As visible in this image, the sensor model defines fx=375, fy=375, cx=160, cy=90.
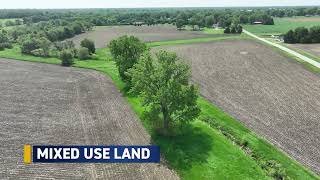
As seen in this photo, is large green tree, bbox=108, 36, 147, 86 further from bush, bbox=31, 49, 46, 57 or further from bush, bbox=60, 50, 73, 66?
bush, bbox=31, 49, 46, 57

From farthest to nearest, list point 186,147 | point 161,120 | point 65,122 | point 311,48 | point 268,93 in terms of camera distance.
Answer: point 311,48, point 268,93, point 65,122, point 161,120, point 186,147

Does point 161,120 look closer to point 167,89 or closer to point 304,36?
point 167,89

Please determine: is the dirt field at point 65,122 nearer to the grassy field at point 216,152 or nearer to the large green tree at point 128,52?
the grassy field at point 216,152

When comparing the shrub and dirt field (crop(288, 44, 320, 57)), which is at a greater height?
dirt field (crop(288, 44, 320, 57))

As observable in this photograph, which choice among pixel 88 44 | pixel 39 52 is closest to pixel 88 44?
pixel 88 44

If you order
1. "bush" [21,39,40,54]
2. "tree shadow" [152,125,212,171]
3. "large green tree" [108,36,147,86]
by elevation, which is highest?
"large green tree" [108,36,147,86]

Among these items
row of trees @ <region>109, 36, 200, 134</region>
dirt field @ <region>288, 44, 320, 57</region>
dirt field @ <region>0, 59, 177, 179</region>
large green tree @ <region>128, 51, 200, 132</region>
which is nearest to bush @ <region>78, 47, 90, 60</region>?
dirt field @ <region>0, 59, 177, 179</region>
